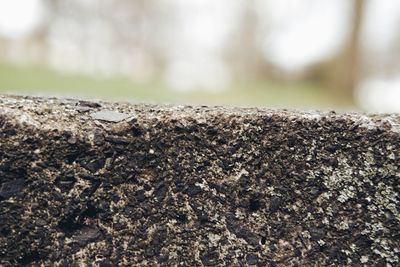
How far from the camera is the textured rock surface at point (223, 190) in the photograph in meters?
0.59

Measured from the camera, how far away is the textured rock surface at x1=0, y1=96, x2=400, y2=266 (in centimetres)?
59

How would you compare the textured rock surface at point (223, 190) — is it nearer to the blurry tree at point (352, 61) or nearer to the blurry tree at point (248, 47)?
the blurry tree at point (352, 61)

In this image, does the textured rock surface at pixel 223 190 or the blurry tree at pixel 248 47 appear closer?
the textured rock surface at pixel 223 190

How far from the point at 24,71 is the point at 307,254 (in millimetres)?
9095

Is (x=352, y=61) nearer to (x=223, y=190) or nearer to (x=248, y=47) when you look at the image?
(x=248, y=47)

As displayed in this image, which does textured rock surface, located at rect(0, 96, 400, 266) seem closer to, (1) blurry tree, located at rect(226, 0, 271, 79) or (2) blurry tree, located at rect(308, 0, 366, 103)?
(2) blurry tree, located at rect(308, 0, 366, 103)

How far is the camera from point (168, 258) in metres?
0.60

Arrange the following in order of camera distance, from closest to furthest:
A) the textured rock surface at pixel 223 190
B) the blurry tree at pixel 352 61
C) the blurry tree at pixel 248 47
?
the textured rock surface at pixel 223 190 → the blurry tree at pixel 352 61 → the blurry tree at pixel 248 47

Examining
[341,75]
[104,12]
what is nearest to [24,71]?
[341,75]

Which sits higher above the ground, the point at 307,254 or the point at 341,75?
the point at 341,75

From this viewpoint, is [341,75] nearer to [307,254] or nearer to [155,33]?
[155,33]

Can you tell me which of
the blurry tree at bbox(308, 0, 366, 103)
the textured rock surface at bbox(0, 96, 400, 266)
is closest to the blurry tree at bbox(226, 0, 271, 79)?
the blurry tree at bbox(308, 0, 366, 103)

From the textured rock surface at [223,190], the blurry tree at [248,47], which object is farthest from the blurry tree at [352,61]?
the textured rock surface at [223,190]

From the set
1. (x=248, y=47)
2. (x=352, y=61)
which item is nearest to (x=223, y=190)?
(x=352, y=61)
